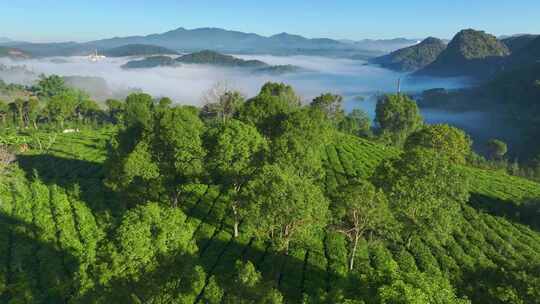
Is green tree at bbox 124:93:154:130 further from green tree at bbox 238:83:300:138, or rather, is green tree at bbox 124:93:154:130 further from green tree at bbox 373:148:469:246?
green tree at bbox 373:148:469:246

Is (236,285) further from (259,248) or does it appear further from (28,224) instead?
(28,224)

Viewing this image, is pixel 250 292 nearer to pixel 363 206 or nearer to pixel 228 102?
pixel 363 206

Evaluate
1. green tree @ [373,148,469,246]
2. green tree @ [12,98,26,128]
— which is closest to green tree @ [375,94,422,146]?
green tree @ [373,148,469,246]

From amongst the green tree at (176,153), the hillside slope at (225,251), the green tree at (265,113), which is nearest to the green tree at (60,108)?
the hillside slope at (225,251)

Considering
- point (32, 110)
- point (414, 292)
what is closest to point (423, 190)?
point (414, 292)

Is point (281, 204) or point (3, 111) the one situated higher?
point (281, 204)

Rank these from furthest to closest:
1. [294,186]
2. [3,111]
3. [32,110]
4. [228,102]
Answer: [3,111] → [32,110] → [228,102] → [294,186]
